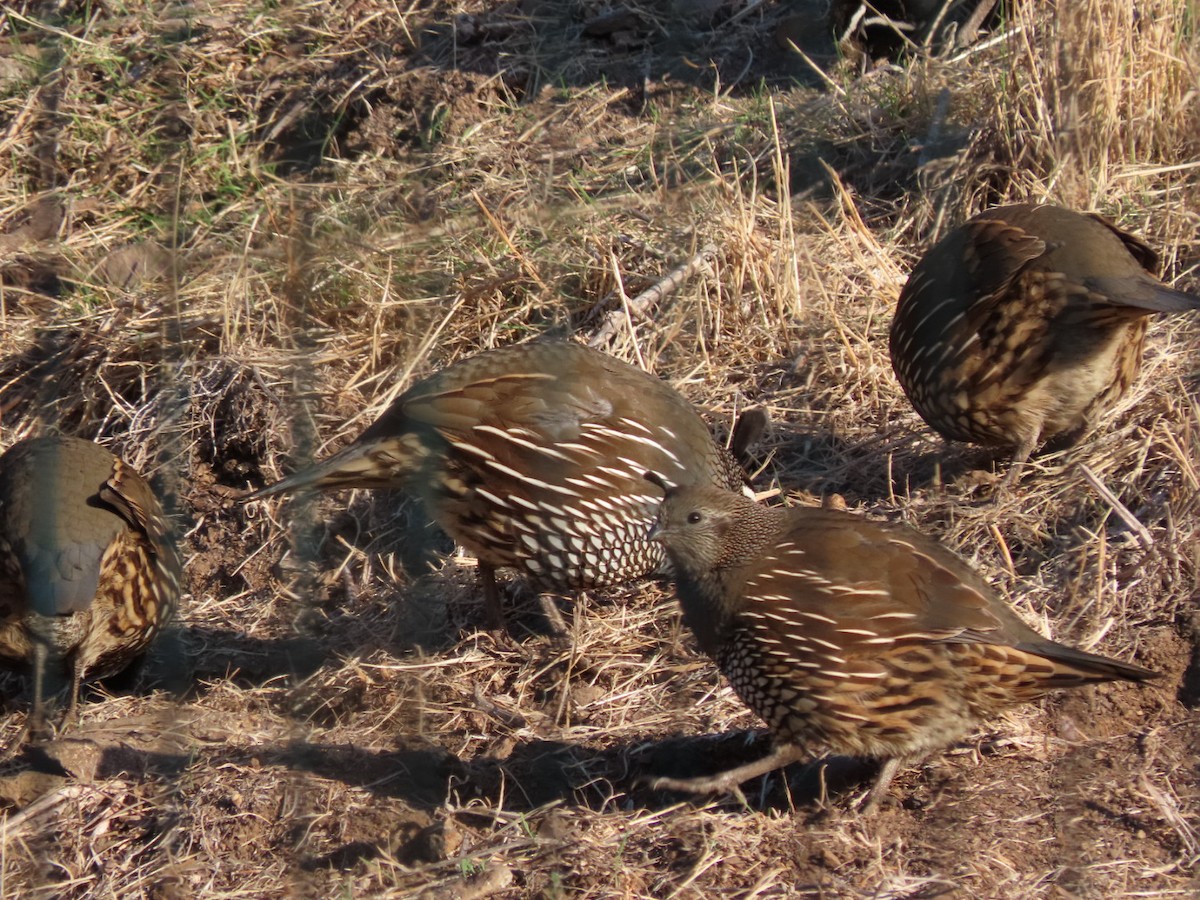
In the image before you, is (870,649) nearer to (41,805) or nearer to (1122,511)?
(1122,511)

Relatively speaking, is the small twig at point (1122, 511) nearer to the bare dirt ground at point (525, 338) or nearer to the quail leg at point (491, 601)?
the bare dirt ground at point (525, 338)

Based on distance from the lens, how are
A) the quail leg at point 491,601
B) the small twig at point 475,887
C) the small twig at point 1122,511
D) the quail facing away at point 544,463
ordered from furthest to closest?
the quail leg at point 491,601 → the quail facing away at point 544,463 → the small twig at point 1122,511 → the small twig at point 475,887

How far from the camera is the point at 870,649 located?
365 cm

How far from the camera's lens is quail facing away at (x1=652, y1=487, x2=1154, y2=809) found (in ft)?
11.9

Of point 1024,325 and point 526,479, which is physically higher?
point 1024,325

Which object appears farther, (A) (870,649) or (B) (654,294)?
(B) (654,294)

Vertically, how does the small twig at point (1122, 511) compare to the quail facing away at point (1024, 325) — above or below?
below

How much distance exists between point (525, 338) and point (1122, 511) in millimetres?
2525

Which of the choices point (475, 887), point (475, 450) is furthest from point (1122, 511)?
point (475, 887)

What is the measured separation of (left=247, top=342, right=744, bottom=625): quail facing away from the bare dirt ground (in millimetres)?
307

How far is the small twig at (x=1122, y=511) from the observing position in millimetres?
4500

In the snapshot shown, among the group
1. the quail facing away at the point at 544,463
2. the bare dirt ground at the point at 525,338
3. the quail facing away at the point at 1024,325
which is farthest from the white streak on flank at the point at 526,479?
the quail facing away at the point at 1024,325

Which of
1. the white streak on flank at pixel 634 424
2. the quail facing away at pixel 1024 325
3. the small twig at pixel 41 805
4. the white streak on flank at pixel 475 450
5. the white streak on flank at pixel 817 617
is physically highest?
the quail facing away at pixel 1024 325

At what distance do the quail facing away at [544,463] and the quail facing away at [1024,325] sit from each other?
89 cm
